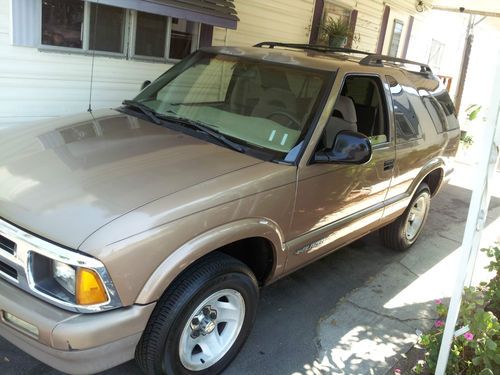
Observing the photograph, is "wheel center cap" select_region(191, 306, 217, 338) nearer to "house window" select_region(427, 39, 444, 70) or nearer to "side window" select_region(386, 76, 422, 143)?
"side window" select_region(386, 76, 422, 143)

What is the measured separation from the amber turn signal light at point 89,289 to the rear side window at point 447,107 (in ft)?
13.3

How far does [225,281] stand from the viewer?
2.74 meters

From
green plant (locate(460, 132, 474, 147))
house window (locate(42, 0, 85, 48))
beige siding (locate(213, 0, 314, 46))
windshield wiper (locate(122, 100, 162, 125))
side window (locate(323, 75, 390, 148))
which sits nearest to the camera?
windshield wiper (locate(122, 100, 162, 125))

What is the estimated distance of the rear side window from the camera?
519 cm

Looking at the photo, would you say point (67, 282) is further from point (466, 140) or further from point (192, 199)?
point (466, 140)

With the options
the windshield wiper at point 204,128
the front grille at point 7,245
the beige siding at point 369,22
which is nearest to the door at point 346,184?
the windshield wiper at point 204,128

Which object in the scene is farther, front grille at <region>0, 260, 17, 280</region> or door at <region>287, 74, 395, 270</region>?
door at <region>287, 74, 395, 270</region>

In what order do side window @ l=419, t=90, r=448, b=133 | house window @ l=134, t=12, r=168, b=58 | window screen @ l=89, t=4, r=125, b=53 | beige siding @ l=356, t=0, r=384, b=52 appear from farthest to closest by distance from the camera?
1. beige siding @ l=356, t=0, r=384, b=52
2. house window @ l=134, t=12, r=168, b=58
3. window screen @ l=89, t=4, r=125, b=53
4. side window @ l=419, t=90, r=448, b=133

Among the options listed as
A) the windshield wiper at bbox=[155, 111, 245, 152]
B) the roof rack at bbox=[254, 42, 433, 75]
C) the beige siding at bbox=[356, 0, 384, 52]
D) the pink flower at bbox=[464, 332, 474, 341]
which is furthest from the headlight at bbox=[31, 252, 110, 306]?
the beige siding at bbox=[356, 0, 384, 52]

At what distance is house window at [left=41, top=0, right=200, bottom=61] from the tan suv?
1775 millimetres

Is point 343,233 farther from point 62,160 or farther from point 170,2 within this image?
point 170,2

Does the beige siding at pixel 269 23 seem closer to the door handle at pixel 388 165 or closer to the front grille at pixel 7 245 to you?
the door handle at pixel 388 165

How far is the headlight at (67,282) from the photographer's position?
2.23 m

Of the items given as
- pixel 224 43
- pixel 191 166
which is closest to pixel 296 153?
pixel 191 166
